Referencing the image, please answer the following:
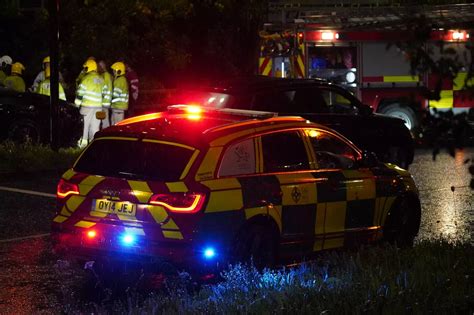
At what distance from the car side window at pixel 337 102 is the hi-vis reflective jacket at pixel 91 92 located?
560cm

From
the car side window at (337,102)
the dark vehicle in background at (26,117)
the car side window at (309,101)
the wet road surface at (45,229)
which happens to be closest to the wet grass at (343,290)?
the wet road surface at (45,229)

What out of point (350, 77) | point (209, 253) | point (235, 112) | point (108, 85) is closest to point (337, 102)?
point (108, 85)

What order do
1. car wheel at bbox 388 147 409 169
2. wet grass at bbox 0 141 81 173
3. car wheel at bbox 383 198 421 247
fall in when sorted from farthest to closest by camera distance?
car wheel at bbox 388 147 409 169
wet grass at bbox 0 141 81 173
car wheel at bbox 383 198 421 247

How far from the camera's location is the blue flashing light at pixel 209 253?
27.2ft

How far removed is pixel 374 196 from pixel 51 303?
3.11 meters

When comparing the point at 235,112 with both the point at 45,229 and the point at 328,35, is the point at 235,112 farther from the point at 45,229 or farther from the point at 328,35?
the point at 328,35

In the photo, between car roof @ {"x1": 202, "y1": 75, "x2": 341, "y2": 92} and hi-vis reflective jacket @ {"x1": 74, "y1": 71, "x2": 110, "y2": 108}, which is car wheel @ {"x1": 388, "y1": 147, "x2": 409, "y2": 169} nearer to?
car roof @ {"x1": 202, "y1": 75, "x2": 341, "y2": 92}

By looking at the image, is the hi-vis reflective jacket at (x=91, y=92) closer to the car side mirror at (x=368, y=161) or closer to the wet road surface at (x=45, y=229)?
the wet road surface at (x=45, y=229)

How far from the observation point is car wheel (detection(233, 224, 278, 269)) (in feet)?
28.2

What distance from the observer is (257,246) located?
8836 millimetres

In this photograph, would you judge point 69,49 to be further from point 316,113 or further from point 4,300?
point 4,300

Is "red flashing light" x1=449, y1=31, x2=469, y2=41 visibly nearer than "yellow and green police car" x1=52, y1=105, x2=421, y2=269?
Yes

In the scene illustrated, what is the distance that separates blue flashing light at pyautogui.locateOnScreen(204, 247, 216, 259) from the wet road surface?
1.06 m

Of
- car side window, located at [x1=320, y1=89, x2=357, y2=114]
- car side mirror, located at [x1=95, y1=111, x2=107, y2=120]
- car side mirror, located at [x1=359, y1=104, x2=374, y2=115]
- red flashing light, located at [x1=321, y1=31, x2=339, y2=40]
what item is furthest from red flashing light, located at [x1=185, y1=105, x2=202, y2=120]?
red flashing light, located at [x1=321, y1=31, x2=339, y2=40]
